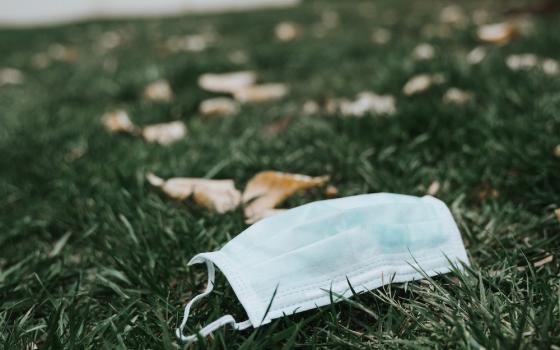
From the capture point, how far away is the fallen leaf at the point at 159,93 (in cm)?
272

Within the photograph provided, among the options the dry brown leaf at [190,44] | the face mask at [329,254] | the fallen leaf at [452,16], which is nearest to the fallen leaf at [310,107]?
the face mask at [329,254]

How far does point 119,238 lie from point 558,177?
1300mm

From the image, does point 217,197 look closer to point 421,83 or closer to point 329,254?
point 329,254

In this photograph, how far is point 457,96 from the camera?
7.22 ft

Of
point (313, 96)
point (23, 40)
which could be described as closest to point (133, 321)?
point (313, 96)

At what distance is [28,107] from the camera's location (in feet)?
9.38

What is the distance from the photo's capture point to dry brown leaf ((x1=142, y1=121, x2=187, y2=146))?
2188 millimetres

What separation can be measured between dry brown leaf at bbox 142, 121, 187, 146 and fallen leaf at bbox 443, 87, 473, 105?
3.72 ft

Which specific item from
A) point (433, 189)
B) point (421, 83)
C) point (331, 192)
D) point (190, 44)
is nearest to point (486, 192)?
point (433, 189)

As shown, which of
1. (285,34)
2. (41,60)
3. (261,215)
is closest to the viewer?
(261,215)

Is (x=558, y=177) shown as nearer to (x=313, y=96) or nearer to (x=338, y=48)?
(x=313, y=96)

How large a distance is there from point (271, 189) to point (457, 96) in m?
1.10

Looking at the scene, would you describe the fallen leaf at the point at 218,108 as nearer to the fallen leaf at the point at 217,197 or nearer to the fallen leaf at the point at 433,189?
the fallen leaf at the point at 217,197

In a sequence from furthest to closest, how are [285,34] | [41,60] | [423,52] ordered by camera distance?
[41,60], [285,34], [423,52]
